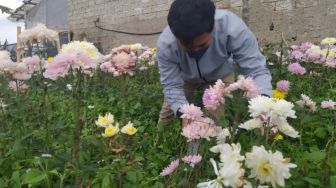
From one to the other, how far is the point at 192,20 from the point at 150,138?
1.41 meters

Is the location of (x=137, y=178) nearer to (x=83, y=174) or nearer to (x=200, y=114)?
(x=83, y=174)

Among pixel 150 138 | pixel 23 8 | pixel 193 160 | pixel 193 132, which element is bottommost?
pixel 150 138

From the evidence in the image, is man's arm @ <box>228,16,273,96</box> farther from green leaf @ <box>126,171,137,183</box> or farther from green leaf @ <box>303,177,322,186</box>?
green leaf @ <box>126,171,137,183</box>

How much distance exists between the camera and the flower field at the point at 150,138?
4.36 ft

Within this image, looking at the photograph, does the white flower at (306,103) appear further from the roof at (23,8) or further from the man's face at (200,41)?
the roof at (23,8)

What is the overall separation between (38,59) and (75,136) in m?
1.10

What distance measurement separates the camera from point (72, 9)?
1488cm

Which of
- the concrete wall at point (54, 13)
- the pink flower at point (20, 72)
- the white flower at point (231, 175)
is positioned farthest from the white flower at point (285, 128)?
the concrete wall at point (54, 13)

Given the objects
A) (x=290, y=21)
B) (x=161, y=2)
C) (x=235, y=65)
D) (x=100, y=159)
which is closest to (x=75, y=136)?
(x=100, y=159)

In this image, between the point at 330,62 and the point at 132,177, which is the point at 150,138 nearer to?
the point at 132,177

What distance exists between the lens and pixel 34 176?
6.88 ft

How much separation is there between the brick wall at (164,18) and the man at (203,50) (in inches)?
100.0

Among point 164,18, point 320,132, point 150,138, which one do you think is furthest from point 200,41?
point 164,18

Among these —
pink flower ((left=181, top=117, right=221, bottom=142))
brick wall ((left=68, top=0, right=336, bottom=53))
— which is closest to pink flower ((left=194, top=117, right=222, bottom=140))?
pink flower ((left=181, top=117, right=221, bottom=142))
